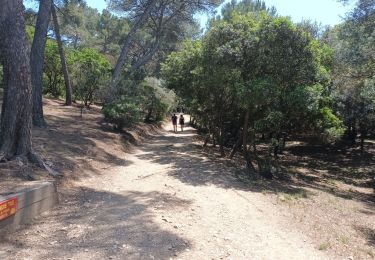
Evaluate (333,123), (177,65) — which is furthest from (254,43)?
(333,123)

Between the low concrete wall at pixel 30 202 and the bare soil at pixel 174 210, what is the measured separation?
179 mm

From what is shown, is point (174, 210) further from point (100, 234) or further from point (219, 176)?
point (219, 176)

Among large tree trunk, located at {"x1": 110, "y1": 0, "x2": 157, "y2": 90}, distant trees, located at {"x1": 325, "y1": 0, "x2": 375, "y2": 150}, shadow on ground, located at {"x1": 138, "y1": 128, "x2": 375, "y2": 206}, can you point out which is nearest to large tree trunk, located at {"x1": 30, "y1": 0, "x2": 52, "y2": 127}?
shadow on ground, located at {"x1": 138, "y1": 128, "x2": 375, "y2": 206}

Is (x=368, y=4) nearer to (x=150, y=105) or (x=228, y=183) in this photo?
(x=228, y=183)

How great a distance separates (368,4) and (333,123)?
7.80 metres

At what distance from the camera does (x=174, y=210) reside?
28.9ft

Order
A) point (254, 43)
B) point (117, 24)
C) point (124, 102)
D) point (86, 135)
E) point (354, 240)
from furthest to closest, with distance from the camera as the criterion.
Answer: point (117, 24), point (124, 102), point (86, 135), point (254, 43), point (354, 240)

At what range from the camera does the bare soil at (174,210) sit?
6.53 metres

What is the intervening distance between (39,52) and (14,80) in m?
5.95

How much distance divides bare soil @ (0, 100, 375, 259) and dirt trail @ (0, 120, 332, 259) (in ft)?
0.07

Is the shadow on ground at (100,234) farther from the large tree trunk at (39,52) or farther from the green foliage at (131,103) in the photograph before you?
the green foliage at (131,103)

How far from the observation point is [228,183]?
42.5 ft

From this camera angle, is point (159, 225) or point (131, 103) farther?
point (131, 103)

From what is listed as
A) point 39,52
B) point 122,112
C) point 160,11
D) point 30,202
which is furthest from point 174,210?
point 160,11
